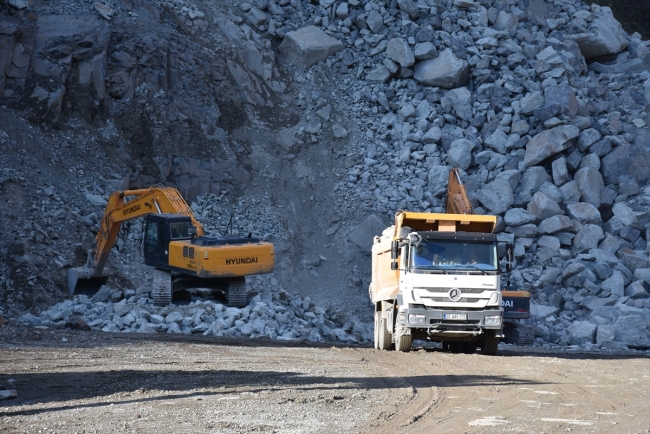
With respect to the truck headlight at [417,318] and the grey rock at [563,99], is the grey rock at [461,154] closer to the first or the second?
the grey rock at [563,99]

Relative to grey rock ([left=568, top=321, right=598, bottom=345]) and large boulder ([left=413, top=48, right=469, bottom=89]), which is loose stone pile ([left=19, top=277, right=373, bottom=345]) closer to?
grey rock ([left=568, top=321, right=598, bottom=345])

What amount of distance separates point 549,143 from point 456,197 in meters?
6.82

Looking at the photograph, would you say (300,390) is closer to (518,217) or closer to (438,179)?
(518,217)

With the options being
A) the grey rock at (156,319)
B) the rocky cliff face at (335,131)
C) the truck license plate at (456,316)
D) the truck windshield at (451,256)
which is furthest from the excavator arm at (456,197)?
the grey rock at (156,319)

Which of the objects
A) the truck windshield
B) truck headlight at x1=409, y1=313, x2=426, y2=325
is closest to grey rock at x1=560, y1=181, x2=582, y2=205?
the truck windshield

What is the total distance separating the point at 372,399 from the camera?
32.7 feet

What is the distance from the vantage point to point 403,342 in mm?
15586

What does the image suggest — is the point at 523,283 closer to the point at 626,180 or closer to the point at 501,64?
the point at 626,180

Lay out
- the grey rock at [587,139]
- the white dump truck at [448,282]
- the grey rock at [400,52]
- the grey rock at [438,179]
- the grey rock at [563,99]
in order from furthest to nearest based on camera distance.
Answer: the grey rock at [400,52], the grey rock at [563,99], the grey rock at [587,139], the grey rock at [438,179], the white dump truck at [448,282]

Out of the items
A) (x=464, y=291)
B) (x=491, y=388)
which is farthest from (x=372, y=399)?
(x=464, y=291)

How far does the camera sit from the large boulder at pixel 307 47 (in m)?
31.3

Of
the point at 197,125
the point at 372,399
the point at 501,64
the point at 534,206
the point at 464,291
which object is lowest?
the point at 372,399

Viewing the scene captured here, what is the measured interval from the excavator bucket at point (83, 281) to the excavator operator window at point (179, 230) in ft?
10.8

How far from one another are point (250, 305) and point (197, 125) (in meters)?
9.96
